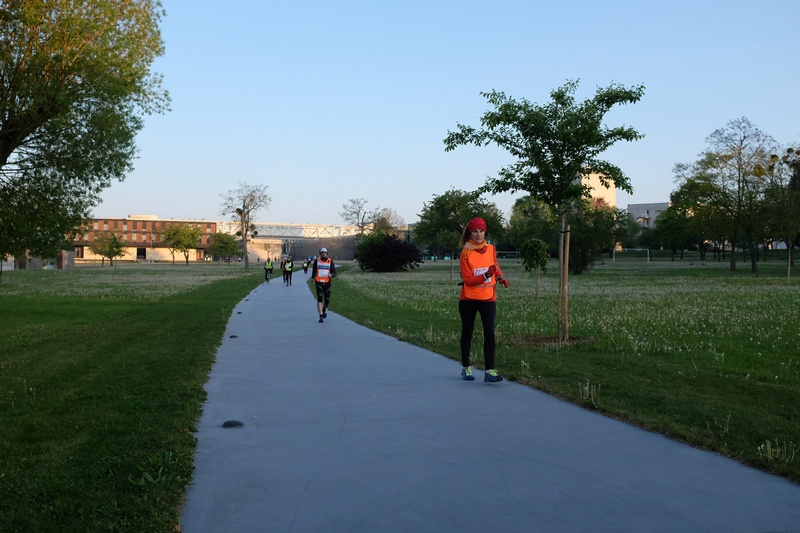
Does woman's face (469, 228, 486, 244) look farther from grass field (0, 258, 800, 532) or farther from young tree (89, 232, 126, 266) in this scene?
young tree (89, 232, 126, 266)

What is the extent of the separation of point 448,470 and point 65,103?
16.2 m

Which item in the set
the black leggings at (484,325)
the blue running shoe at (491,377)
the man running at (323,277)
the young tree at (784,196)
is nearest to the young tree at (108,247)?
the young tree at (784,196)

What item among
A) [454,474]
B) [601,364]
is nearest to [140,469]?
[454,474]

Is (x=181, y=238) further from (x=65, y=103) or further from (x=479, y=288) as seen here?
(x=479, y=288)

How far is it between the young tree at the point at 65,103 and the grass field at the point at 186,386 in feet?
11.9

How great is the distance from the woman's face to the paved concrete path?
1.69m

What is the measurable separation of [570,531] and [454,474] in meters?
1.07

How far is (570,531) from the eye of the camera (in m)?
3.51

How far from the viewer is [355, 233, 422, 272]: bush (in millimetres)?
62938

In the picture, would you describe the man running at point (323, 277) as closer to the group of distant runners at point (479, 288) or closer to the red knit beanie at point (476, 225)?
the group of distant runners at point (479, 288)

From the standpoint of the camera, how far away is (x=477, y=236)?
810cm

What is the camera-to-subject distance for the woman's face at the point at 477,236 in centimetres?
804

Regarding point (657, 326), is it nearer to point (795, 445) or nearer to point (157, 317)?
point (795, 445)

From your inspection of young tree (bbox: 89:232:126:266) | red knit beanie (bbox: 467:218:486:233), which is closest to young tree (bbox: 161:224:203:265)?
young tree (bbox: 89:232:126:266)
